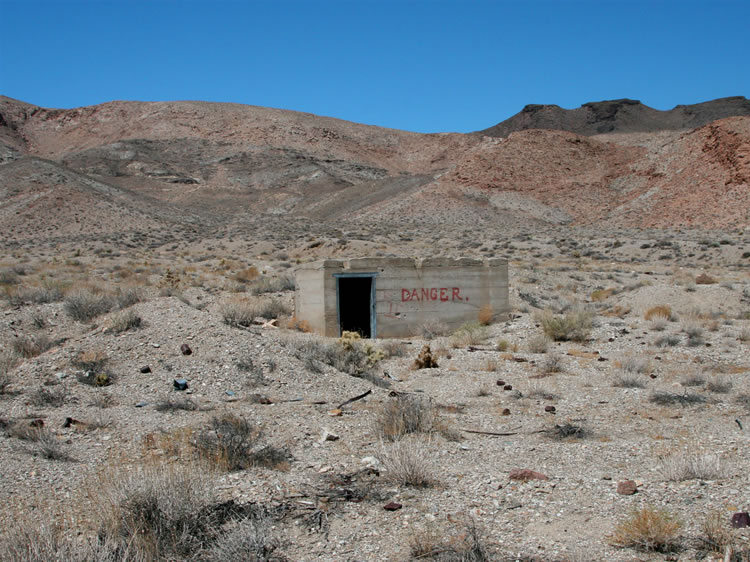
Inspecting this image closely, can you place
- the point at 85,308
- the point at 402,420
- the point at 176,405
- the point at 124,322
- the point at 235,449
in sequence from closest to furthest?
the point at 235,449 < the point at 402,420 < the point at 176,405 < the point at 124,322 < the point at 85,308

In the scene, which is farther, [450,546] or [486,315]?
[486,315]

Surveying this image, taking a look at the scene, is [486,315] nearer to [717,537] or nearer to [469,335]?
[469,335]

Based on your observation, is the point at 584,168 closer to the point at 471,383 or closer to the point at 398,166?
the point at 398,166

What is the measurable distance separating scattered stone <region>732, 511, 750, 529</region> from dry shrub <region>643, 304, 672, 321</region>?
12.9m

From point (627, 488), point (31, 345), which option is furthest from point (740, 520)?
point (31, 345)

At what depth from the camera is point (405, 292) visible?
1689cm

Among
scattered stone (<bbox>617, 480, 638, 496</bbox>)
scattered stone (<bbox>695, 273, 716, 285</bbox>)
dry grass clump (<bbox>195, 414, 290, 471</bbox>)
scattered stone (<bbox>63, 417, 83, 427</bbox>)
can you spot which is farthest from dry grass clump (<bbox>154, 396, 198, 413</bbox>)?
scattered stone (<bbox>695, 273, 716, 285</bbox>)

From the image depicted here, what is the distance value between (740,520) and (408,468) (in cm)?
261

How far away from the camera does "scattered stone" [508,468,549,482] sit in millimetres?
6148

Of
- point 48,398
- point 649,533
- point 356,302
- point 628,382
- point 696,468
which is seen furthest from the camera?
point 356,302

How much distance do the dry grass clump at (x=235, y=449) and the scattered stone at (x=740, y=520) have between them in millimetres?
3785

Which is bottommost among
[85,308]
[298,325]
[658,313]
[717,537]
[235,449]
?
[717,537]

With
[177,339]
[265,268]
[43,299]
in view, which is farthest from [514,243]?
[177,339]

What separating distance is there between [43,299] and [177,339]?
7.30 metres
